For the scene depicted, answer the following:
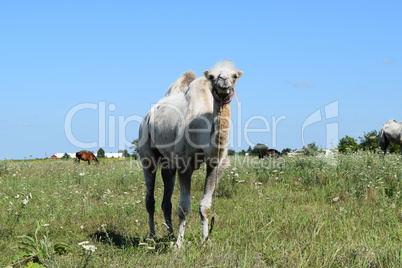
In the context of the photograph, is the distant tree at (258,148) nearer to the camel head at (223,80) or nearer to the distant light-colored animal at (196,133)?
the distant light-colored animal at (196,133)

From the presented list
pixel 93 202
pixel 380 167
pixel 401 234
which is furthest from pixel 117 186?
pixel 401 234

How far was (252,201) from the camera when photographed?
8031 millimetres

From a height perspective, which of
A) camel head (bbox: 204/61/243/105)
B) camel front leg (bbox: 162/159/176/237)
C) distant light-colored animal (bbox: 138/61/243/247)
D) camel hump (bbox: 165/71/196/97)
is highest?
camel hump (bbox: 165/71/196/97)

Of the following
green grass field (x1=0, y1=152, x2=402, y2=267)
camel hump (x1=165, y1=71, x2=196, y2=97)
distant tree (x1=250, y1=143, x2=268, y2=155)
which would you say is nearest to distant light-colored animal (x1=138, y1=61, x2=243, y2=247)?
green grass field (x1=0, y1=152, x2=402, y2=267)

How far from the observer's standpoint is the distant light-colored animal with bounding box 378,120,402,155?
22.5 m

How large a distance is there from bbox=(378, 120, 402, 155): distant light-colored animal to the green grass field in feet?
40.0

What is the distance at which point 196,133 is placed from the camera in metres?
Result: 5.50

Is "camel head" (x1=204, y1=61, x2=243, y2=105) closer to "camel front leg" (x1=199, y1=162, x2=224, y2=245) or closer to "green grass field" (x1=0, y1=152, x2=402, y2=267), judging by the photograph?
"camel front leg" (x1=199, y1=162, x2=224, y2=245)

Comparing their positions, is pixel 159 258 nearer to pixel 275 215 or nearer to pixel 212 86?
pixel 212 86

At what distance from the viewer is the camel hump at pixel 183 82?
7359mm

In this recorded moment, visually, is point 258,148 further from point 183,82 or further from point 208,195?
point 208,195

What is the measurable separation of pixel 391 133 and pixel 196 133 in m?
19.9

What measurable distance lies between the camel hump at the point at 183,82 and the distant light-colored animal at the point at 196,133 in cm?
57

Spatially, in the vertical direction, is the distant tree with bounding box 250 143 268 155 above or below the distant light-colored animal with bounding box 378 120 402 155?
below
